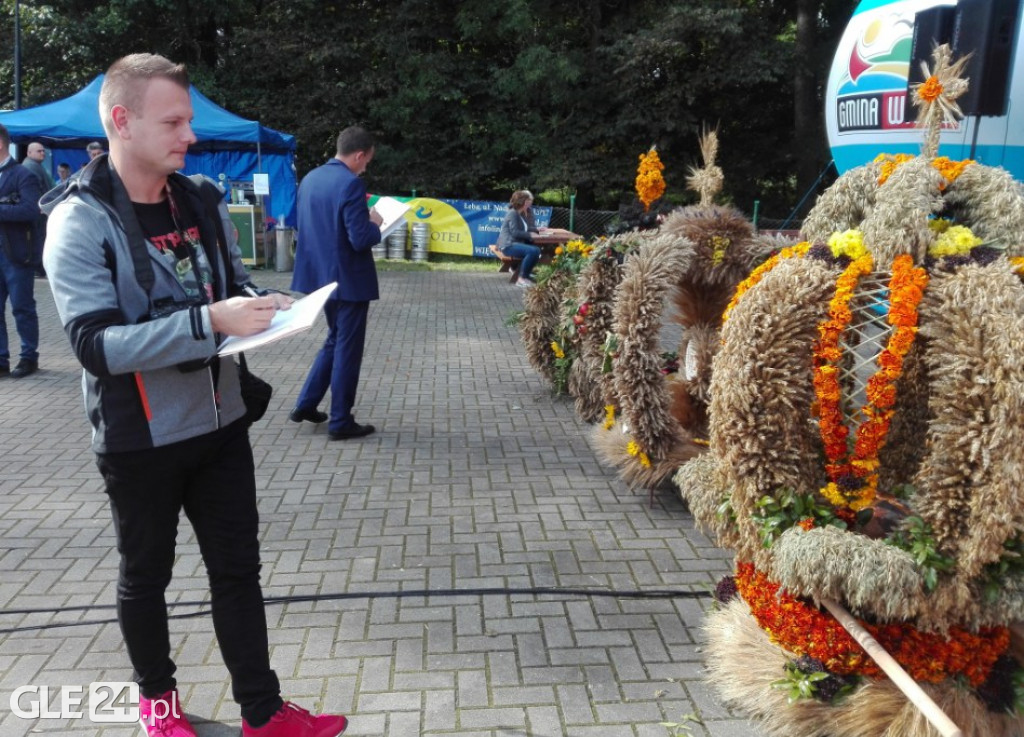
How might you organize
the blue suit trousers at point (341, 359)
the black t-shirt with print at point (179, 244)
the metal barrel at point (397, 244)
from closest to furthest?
the black t-shirt with print at point (179, 244) → the blue suit trousers at point (341, 359) → the metal barrel at point (397, 244)

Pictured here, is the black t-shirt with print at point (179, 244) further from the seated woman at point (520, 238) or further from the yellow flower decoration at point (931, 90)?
the seated woman at point (520, 238)

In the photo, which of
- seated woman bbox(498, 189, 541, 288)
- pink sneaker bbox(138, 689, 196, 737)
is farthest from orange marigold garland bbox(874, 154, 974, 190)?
seated woman bbox(498, 189, 541, 288)

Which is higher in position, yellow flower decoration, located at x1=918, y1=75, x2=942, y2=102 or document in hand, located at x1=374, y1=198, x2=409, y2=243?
yellow flower decoration, located at x1=918, y1=75, x2=942, y2=102

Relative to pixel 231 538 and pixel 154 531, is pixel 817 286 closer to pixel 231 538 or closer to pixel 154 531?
pixel 231 538

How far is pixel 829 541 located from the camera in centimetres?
249

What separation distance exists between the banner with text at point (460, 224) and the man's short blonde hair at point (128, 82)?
1646cm

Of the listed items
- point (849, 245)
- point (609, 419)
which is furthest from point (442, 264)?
A: point (849, 245)

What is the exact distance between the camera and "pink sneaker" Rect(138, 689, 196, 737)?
2643 millimetres

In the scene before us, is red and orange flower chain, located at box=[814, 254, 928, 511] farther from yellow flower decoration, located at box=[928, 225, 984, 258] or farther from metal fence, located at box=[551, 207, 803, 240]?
metal fence, located at box=[551, 207, 803, 240]

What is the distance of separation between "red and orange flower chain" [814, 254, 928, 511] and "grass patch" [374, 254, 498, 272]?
1465 centimetres

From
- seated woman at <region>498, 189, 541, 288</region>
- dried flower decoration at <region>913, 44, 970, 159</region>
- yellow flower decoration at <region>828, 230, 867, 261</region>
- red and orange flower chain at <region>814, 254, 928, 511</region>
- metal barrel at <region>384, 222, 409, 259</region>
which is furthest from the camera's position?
metal barrel at <region>384, 222, 409, 259</region>

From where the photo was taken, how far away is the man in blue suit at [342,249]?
546 cm

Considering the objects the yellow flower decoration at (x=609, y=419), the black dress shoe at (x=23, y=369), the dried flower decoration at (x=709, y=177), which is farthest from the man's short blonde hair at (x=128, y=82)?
the black dress shoe at (x=23, y=369)

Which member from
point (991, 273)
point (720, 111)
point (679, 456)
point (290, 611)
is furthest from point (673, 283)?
point (720, 111)
